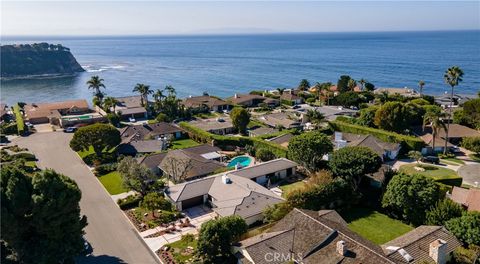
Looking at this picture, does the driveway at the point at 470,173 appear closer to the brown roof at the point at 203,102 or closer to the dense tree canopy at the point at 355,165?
the dense tree canopy at the point at 355,165

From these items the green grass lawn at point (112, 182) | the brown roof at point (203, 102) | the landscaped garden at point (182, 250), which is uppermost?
the brown roof at point (203, 102)

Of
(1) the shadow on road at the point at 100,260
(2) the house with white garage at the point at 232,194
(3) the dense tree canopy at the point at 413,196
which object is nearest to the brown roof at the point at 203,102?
(2) the house with white garage at the point at 232,194

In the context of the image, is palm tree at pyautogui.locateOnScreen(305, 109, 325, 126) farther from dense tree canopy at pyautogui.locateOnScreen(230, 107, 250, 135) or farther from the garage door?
the garage door

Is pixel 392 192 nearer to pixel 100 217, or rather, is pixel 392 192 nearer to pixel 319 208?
pixel 319 208

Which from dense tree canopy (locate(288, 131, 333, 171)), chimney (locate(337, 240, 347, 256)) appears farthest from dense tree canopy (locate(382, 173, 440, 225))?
chimney (locate(337, 240, 347, 256))

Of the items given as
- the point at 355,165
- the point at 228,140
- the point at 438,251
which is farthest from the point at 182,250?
the point at 228,140

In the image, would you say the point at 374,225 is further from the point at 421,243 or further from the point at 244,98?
the point at 244,98
